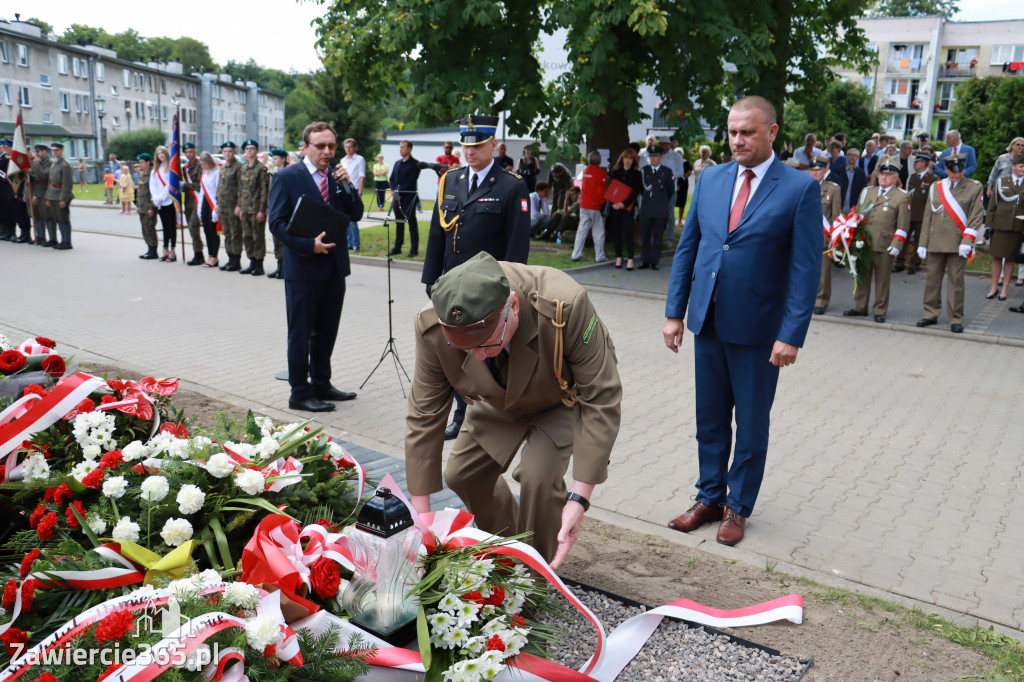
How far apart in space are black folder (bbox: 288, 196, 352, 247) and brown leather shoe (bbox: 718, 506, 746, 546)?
3.77m

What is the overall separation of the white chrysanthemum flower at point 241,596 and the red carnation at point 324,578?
0.27 m

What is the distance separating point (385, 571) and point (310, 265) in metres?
4.15

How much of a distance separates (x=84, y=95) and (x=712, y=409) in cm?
7530

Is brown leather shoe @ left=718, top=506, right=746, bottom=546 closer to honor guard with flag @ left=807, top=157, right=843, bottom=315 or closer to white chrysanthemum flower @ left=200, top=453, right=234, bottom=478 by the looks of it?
white chrysanthemum flower @ left=200, top=453, right=234, bottom=478

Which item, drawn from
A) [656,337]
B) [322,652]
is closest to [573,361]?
[322,652]

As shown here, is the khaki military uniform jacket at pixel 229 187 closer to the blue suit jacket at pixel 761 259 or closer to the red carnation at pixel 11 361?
the red carnation at pixel 11 361

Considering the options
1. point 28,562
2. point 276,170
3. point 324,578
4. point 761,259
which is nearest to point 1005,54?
point 276,170

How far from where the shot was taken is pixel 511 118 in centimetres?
1530

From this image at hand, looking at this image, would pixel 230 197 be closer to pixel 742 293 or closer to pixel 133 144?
pixel 742 293

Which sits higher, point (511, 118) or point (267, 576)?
point (511, 118)

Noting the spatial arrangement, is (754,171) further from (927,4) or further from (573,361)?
(927,4)

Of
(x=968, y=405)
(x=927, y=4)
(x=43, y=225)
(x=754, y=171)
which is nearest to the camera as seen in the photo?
(x=754, y=171)

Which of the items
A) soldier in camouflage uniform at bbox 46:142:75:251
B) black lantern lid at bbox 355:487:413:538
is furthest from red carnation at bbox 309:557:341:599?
soldier in camouflage uniform at bbox 46:142:75:251

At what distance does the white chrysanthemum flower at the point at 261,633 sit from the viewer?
2.54 m
